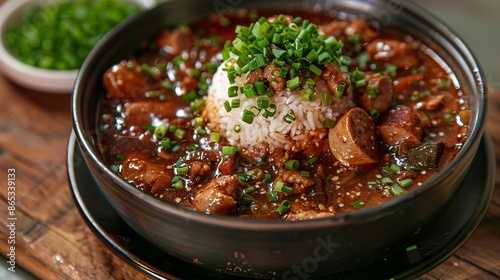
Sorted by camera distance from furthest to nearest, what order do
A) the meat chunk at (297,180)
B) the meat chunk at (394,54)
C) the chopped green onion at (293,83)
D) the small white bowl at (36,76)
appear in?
the small white bowl at (36,76) < the meat chunk at (394,54) < the chopped green onion at (293,83) < the meat chunk at (297,180)

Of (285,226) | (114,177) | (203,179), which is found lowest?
(203,179)

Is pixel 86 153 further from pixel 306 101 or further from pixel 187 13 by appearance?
pixel 187 13

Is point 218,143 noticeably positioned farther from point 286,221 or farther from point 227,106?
point 286,221

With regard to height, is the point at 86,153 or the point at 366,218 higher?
the point at 366,218

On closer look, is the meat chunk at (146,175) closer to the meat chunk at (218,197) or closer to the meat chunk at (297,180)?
the meat chunk at (218,197)

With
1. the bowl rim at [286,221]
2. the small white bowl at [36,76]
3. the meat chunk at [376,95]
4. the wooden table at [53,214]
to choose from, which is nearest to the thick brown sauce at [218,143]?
the meat chunk at [376,95]

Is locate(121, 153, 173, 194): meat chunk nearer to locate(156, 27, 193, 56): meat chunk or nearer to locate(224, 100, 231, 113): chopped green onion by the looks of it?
locate(224, 100, 231, 113): chopped green onion

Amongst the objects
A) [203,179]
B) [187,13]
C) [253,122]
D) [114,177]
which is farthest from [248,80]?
[187,13]
